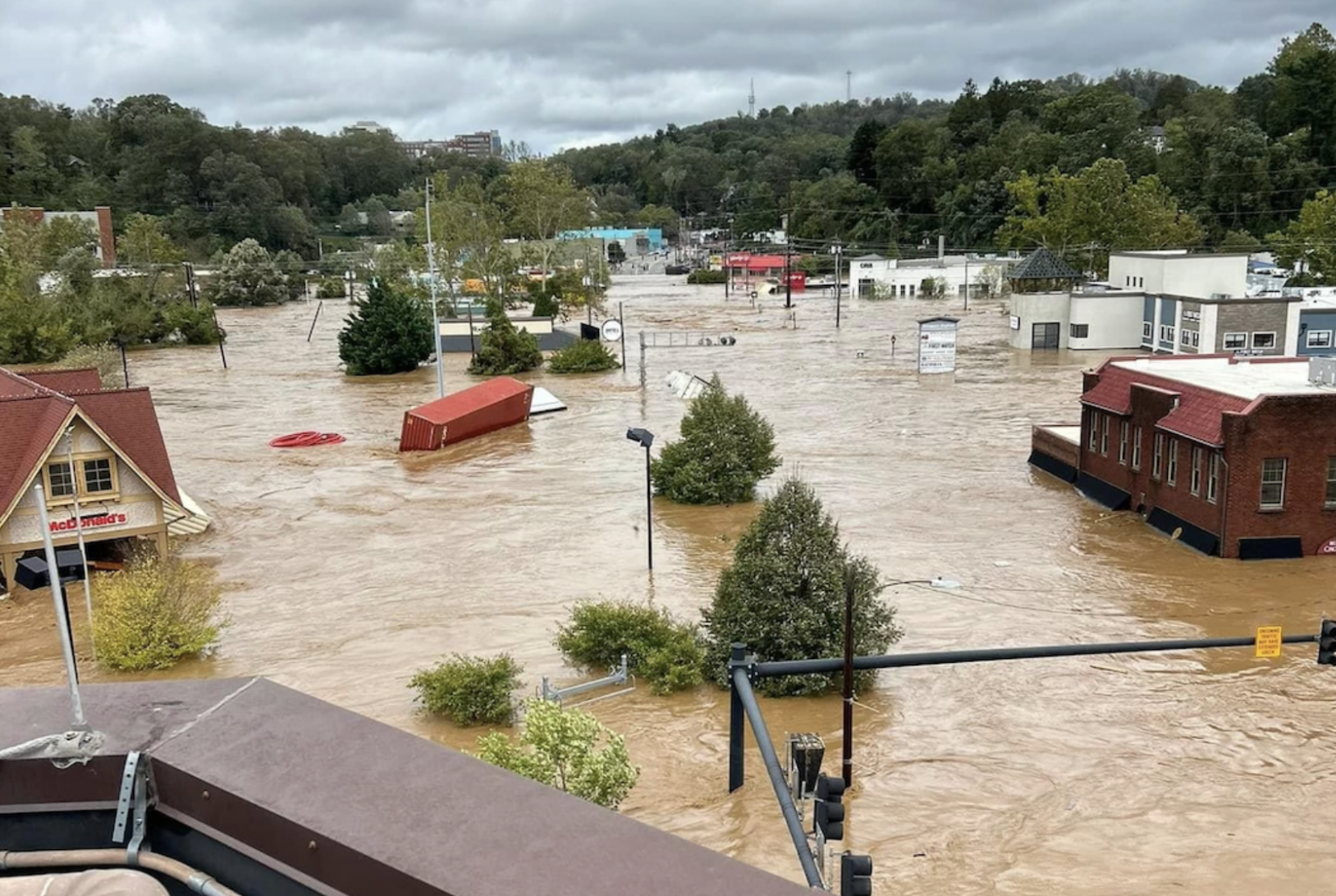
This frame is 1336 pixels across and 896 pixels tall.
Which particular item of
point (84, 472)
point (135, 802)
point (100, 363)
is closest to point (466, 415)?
point (84, 472)

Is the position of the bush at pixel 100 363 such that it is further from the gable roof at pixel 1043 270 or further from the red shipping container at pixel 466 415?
the gable roof at pixel 1043 270

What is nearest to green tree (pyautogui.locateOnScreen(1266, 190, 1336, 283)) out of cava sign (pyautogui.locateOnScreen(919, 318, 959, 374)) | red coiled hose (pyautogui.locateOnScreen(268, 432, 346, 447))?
cava sign (pyautogui.locateOnScreen(919, 318, 959, 374))

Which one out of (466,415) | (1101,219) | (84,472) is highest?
(1101,219)

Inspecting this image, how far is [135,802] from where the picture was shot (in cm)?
445

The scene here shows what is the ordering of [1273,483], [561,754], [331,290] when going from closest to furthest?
[561,754] → [1273,483] → [331,290]

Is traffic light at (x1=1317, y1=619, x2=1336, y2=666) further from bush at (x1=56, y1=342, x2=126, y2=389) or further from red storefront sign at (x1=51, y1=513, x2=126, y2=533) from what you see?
bush at (x1=56, y1=342, x2=126, y2=389)

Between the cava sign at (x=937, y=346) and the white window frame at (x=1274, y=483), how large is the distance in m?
33.8

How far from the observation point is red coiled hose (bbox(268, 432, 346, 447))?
47438 millimetres

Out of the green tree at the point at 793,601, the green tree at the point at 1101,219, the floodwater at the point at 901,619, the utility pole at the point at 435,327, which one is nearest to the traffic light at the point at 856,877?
the floodwater at the point at 901,619

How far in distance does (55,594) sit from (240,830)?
15.1ft

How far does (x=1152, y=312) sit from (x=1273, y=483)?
44.4m

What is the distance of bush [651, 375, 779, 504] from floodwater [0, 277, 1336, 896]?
4.41ft

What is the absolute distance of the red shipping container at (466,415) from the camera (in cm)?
4569

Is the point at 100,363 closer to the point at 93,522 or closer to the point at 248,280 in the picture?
the point at 93,522
